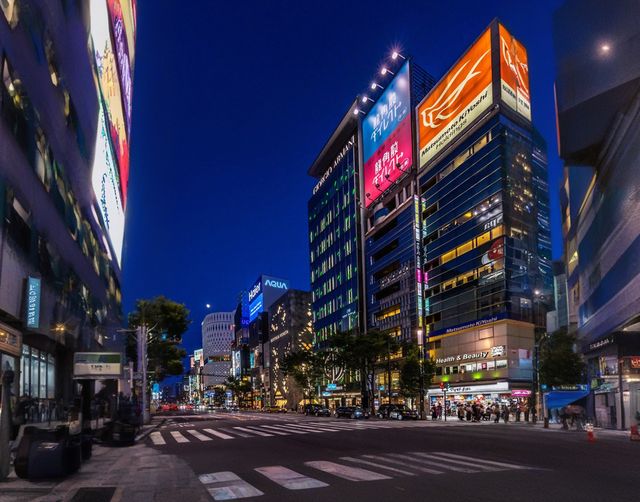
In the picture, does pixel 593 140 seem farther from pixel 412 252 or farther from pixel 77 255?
pixel 412 252

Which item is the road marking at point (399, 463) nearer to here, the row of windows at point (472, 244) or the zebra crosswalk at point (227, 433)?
the zebra crosswalk at point (227, 433)

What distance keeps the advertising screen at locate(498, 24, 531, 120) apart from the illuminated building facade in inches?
3172

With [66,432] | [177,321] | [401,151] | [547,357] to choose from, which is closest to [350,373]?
[401,151]

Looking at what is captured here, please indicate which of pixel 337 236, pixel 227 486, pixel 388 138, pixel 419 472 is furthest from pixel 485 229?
pixel 227 486

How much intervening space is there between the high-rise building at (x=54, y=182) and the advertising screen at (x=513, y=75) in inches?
1985

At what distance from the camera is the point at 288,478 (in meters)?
12.8

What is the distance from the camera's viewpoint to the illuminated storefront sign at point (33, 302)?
68.5 feet

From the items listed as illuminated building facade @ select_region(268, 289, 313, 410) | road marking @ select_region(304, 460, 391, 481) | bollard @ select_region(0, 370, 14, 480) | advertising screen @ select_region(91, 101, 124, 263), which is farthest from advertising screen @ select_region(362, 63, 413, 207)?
bollard @ select_region(0, 370, 14, 480)

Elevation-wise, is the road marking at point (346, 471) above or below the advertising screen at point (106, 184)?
below

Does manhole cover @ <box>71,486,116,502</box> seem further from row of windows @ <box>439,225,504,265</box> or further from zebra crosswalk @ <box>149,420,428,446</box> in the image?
row of windows @ <box>439,225,504,265</box>

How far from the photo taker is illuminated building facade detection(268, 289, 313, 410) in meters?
145

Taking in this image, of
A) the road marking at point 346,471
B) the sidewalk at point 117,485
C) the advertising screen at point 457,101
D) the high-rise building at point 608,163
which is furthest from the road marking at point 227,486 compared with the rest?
the advertising screen at point 457,101

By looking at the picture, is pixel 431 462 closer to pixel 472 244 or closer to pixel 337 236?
pixel 472 244

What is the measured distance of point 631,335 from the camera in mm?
35719
